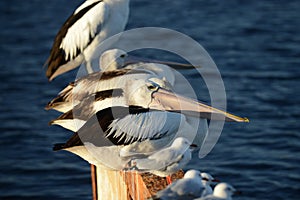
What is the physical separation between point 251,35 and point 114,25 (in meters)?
5.67

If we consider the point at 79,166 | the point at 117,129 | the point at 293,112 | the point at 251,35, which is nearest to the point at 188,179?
the point at 117,129

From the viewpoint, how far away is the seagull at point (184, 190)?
3.74 m

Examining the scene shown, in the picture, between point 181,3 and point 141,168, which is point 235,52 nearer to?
point 181,3

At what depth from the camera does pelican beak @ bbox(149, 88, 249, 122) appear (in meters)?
5.44

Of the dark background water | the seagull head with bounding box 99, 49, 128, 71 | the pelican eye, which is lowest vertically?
the dark background water

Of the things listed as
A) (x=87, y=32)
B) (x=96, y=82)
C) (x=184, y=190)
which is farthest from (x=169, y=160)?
(x=87, y=32)

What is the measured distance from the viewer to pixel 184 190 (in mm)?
3760

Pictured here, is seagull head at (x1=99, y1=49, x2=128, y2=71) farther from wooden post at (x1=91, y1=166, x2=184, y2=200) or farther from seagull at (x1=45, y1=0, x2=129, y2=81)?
wooden post at (x1=91, y1=166, x2=184, y2=200)

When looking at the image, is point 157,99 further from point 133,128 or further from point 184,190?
point 184,190

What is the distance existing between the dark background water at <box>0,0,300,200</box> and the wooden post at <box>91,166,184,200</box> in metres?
2.64

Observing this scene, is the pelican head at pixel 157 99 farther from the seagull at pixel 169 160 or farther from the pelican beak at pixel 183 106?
the seagull at pixel 169 160

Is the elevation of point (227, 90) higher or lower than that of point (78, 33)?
lower

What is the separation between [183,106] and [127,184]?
3.42ft

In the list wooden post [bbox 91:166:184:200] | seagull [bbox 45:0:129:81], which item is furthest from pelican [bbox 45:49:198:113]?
seagull [bbox 45:0:129:81]
